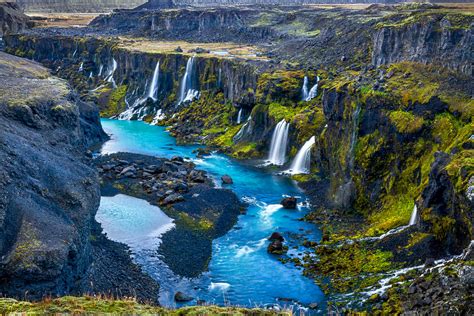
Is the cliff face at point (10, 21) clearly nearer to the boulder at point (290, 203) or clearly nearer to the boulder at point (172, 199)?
the boulder at point (172, 199)

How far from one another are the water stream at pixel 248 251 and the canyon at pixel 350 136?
0.80m

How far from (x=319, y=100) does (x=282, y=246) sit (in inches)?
1402

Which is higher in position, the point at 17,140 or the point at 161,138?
the point at 17,140

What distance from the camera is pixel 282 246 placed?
149 feet

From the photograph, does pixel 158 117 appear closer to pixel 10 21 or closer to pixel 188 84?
pixel 188 84

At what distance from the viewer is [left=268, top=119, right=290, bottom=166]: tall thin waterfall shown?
234ft

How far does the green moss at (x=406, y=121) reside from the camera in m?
48.9

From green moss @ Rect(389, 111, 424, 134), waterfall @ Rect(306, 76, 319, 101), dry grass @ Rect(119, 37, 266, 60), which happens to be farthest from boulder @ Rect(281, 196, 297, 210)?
dry grass @ Rect(119, 37, 266, 60)

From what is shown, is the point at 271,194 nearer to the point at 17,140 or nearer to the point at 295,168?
the point at 295,168

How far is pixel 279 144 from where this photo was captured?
237 feet

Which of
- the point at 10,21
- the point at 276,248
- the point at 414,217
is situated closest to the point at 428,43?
the point at 414,217

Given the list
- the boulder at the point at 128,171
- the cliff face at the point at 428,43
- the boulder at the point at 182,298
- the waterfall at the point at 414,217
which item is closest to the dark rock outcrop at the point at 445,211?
the waterfall at the point at 414,217

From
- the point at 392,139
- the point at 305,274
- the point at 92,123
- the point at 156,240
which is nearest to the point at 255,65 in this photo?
the point at 92,123

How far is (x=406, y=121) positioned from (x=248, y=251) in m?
19.5
